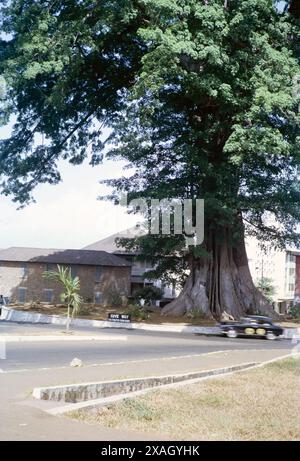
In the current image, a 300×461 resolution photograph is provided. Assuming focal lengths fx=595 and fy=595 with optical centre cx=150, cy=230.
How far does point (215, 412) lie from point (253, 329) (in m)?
20.7

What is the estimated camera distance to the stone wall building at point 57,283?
187 feet

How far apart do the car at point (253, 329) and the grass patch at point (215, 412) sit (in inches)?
661

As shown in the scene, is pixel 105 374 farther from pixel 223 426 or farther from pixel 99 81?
pixel 99 81

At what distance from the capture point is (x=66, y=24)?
29.2 m

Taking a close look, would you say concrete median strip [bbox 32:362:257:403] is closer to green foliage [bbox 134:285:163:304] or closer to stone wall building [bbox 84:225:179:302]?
green foliage [bbox 134:285:163:304]

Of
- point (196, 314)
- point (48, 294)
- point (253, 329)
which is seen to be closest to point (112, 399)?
point (253, 329)

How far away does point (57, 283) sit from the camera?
189 ft

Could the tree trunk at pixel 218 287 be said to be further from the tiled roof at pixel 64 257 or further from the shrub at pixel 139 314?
the tiled roof at pixel 64 257

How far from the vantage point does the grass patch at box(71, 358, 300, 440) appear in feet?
24.6

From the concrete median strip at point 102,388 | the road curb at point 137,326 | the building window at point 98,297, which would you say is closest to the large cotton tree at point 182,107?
the road curb at point 137,326

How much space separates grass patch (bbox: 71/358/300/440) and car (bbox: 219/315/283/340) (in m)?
16.8

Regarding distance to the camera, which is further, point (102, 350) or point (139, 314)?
point (139, 314)

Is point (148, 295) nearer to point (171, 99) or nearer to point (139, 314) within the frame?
point (139, 314)

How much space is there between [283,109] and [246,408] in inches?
852
